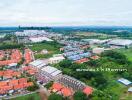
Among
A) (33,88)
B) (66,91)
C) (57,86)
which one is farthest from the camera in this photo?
(33,88)

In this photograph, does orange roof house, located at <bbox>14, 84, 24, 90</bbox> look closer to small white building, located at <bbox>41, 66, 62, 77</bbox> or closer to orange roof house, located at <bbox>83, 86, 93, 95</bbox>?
small white building, located at <bbox>41, 66, 62, 77</bbox>

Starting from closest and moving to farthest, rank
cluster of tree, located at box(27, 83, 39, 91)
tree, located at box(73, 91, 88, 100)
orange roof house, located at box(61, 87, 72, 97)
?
tree, located at box(73, 91, 88, 100) < orange roof house, located at box(61, 87, 72, 97) < cluster of tree, located at box(27, 83, 39, 91)

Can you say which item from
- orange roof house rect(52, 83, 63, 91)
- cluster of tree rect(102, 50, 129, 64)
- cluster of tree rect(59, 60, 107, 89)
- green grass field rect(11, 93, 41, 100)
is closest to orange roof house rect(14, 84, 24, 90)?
green grass field rect(11, 93, 41, 100)

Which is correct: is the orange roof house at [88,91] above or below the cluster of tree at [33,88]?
above

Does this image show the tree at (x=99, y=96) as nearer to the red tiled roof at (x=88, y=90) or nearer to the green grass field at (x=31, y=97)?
the red tiled roof at (x=88, y=90)

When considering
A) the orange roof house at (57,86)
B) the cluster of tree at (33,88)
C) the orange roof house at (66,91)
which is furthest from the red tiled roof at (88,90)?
the cluster of tree at (33,88)

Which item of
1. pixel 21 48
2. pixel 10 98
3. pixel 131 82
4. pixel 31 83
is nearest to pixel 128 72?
pixel 131 82

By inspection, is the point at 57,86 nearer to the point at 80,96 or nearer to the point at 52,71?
the point at 52,71

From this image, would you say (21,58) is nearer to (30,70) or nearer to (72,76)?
(30,70)

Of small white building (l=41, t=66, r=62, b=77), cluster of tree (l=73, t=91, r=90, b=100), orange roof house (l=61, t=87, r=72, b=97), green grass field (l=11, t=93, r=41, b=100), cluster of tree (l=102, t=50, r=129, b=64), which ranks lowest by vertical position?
green grass field (l=11, t=93, r=41, b=100)

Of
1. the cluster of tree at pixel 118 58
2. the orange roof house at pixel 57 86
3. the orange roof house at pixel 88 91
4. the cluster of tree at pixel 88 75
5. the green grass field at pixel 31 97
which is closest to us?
the orange roof house at pixel 88 91

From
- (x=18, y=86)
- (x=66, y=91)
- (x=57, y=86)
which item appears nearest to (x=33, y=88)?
A: (x=18, y=86)
